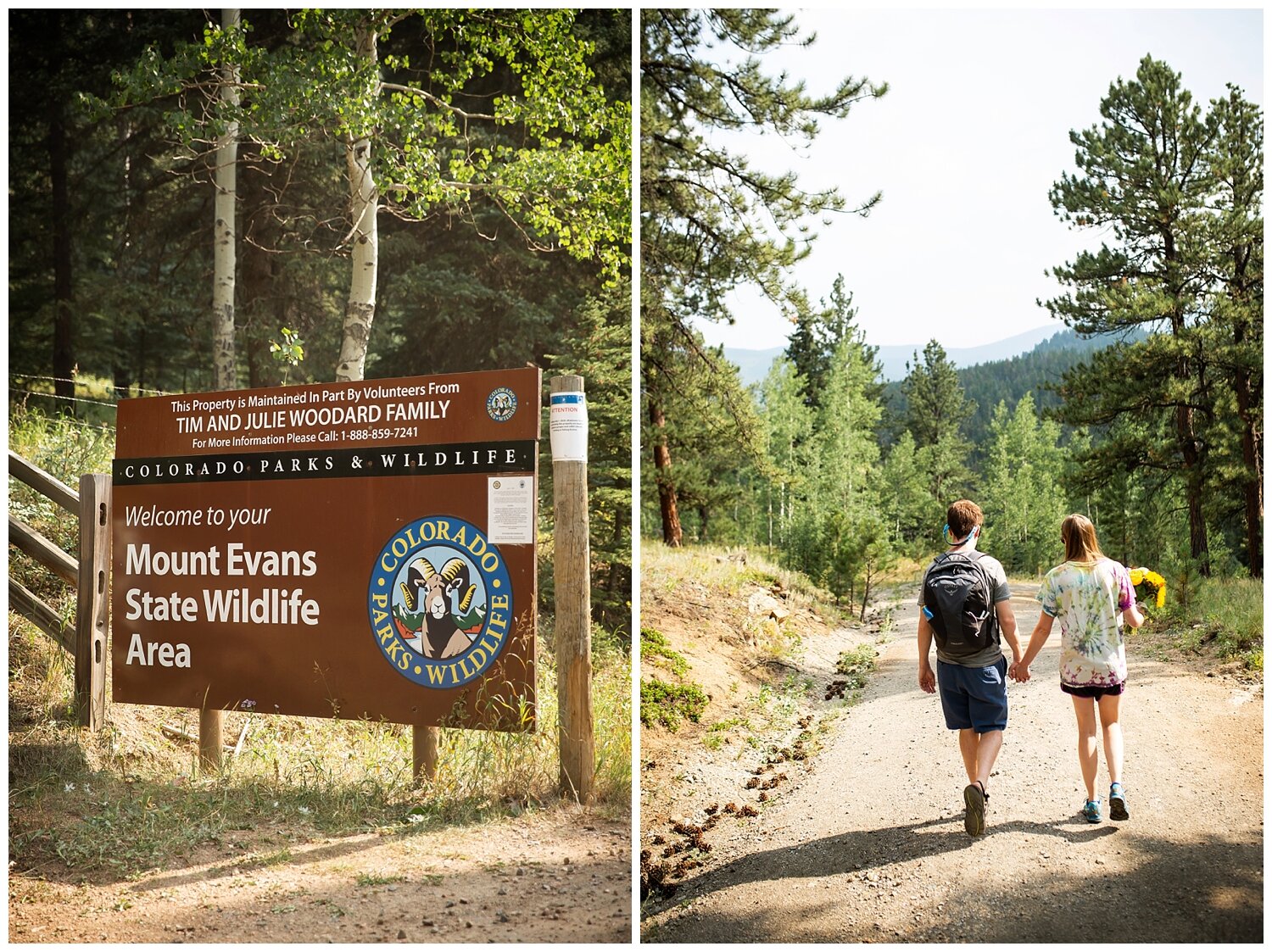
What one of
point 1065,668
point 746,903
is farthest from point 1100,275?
point 746,903

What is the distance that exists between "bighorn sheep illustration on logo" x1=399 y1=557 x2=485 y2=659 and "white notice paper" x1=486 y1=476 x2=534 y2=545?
23 centimetres

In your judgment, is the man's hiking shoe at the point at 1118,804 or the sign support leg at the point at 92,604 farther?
the sign support leg at the point at 92,604

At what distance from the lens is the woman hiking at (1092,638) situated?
10.2 feet

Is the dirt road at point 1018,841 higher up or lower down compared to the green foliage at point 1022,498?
lower down

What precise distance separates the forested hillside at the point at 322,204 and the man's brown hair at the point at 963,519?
15.1 ft

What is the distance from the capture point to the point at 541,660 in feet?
23.3

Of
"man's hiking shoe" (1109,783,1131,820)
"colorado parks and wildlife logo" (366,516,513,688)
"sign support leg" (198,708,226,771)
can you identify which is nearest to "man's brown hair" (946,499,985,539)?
"man's hiking shoe" (1109,783,1131,820)

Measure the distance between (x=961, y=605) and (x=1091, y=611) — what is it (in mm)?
484

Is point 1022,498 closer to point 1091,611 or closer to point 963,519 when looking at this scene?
point 963,519

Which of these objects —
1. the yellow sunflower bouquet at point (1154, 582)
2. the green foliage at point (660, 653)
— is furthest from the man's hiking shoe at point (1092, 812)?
the green foliage at point (660, 653)

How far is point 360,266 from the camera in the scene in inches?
296

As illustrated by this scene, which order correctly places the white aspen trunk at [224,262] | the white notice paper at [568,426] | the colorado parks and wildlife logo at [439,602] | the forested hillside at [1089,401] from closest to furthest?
the forested hillside at [1089,401]
the white notice paper at [568,426]
the colorado parks and wildlife logo at [439,602]
the white aspen trunk at [224,262]

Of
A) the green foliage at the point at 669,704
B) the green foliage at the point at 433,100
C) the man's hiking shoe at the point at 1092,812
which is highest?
the green foliage at the point at 433,100

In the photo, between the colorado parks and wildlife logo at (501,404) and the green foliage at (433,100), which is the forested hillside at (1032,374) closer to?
the colorado parks and wildlife logo at (501,404)
